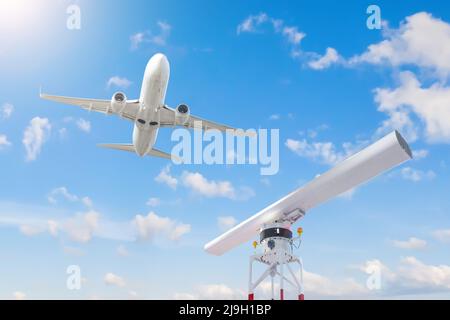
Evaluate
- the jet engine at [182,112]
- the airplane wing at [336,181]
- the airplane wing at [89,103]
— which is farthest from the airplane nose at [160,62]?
the airplane wing at [336,181]

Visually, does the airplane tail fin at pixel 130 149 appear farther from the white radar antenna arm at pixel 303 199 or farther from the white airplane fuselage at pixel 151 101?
the white radar antenna arm at pixel 303 199

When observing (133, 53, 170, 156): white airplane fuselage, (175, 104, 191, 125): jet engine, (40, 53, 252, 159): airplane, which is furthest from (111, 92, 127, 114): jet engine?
(175, 104, 191, 125): jet engine

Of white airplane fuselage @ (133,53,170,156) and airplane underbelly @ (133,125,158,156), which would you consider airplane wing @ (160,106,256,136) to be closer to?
A: white airplane fuselage @ (133,53,170,156)

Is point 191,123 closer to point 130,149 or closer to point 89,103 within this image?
point 130,149

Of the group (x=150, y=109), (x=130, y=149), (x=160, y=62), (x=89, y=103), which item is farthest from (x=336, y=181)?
(x=130, y=149)
